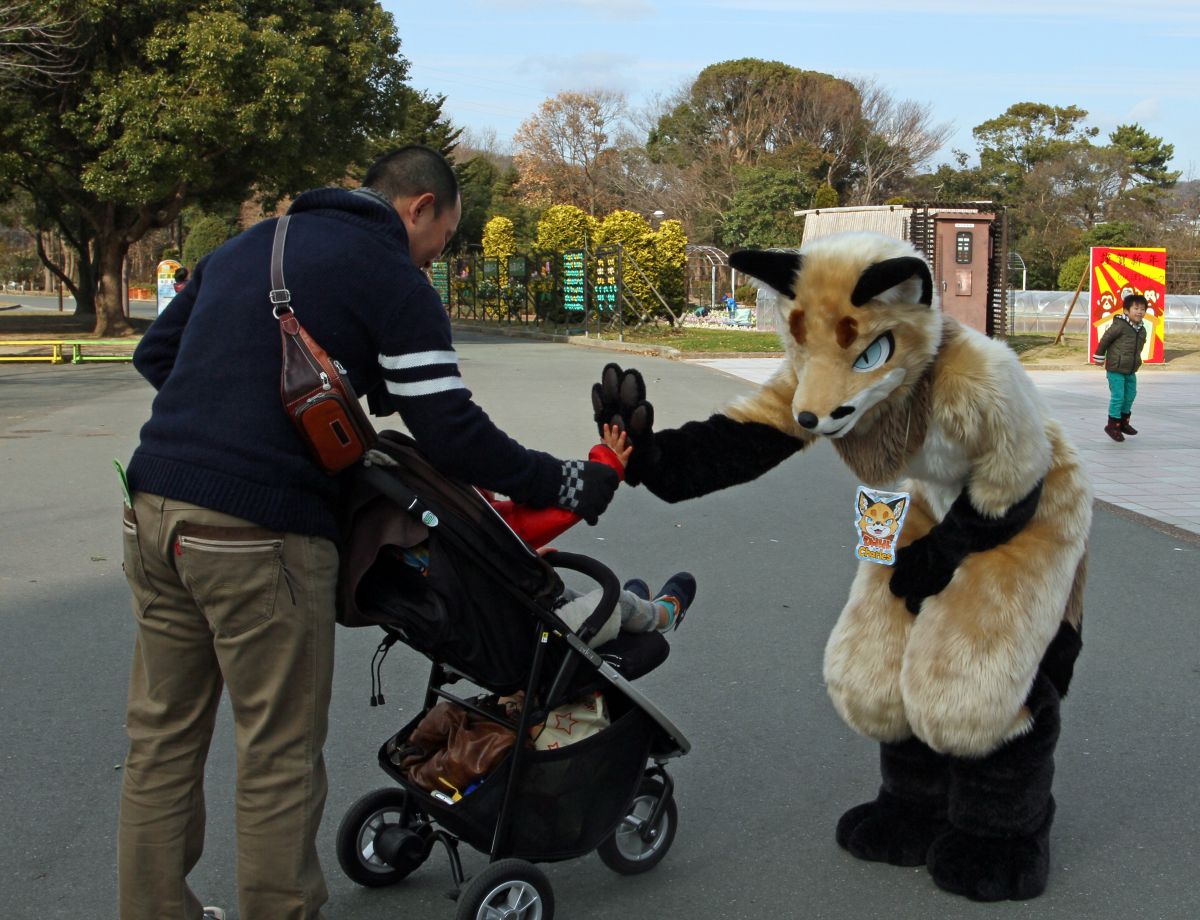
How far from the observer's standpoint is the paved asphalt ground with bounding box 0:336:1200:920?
331 cm

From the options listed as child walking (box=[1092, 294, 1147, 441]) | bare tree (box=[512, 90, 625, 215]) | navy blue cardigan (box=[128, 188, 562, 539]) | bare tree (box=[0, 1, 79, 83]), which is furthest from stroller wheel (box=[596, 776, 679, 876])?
bare tree (box=[512, 90, 625, 215])

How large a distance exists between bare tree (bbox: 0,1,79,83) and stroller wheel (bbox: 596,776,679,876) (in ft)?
62.1

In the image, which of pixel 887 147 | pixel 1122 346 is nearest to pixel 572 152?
pixel 887 147

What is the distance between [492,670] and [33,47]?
21.3m

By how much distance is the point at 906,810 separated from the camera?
11.4 feet

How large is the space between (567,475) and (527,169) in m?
58.8

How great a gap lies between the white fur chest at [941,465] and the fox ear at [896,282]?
0.33 metres

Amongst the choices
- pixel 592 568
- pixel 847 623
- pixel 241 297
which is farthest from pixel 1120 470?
pixel 241 297

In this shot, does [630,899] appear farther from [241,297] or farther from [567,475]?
[241,297]

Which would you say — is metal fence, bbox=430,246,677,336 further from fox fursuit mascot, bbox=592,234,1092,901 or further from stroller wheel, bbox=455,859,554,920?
stroller wheel, bbox=455,859,554,920

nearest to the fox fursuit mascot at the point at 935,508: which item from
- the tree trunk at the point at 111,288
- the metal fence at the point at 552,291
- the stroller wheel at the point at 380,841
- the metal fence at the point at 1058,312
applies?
the stroller wheel at the point at 380,841

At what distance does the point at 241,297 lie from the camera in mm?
2465

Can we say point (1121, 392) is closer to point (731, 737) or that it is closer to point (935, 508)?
point (731, 737)

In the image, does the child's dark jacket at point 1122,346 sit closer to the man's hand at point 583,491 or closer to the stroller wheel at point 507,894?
the man's hand at point 583,491
